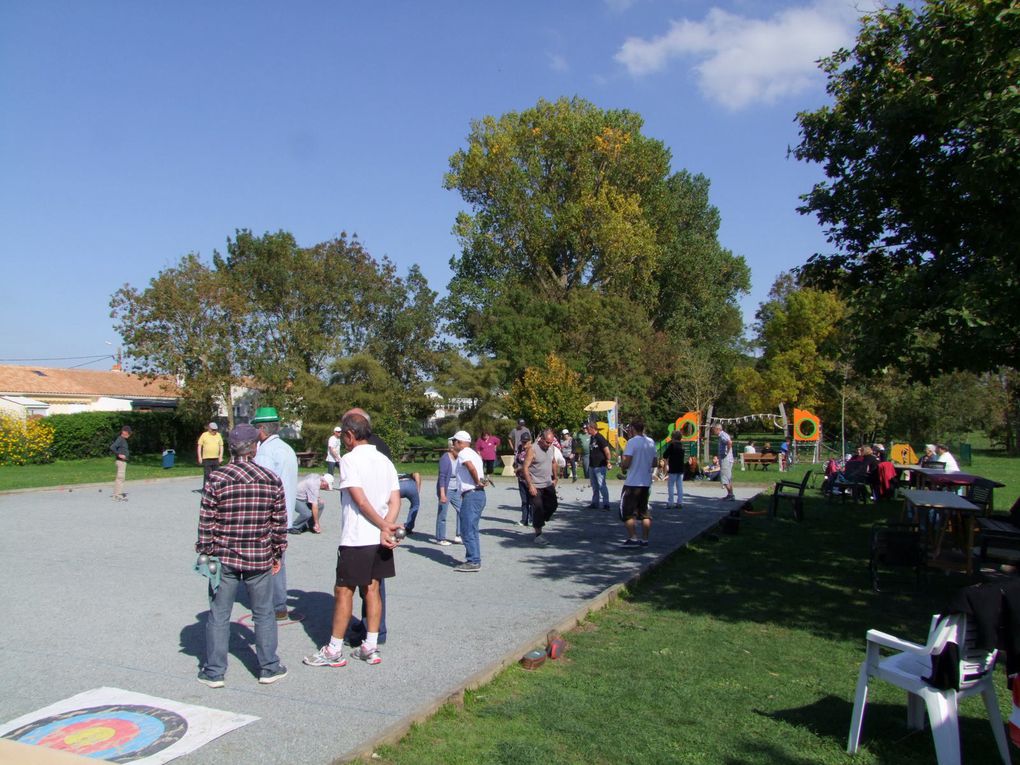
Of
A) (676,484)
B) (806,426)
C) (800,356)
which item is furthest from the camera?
(800,356)

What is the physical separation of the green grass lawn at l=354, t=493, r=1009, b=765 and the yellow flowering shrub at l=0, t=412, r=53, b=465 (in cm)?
3051

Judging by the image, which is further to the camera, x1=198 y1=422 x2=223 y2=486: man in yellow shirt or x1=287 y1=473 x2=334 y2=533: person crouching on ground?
x1=198 y1=422 x2=223 y2=486: man in yellow shirt

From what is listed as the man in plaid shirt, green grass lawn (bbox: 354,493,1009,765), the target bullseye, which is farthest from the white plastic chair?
the target bullseye

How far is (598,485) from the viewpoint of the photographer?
1572 cm

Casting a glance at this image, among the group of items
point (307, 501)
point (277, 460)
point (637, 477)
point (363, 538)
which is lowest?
point (307, 501)

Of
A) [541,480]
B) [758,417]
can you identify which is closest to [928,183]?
[541,480]

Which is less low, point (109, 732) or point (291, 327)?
point (291, 327)

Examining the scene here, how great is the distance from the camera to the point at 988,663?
158 inches

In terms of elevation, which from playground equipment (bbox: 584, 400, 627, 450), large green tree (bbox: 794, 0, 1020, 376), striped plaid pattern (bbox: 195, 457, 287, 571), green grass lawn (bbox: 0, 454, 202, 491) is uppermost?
large green tree (bbox: 794, 0, 1020, 376)

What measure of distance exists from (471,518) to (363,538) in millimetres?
3746

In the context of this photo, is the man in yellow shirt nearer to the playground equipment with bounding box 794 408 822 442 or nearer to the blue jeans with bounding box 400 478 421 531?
the blue jeans with bounding box 400 478 421 531

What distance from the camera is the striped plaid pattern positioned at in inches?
198

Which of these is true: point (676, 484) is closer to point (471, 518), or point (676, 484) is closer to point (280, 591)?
point (471, 518)

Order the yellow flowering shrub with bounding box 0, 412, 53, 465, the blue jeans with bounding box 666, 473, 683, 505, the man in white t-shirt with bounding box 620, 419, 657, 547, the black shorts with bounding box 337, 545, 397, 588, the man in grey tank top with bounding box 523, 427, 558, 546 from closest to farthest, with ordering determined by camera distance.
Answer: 1. the black shorts with bounding box 337, 545, 397, 588
2. the man in white t-shirt with bounding box 620, 419, 657, 547
3. the man in grey tank top with bounding box 523, 427, 558, 546
4. the blue jeans with bounding box 666, 473, 683, 505
5. the yellow flowering shrub with bounding box 0, 412, 53, 465
